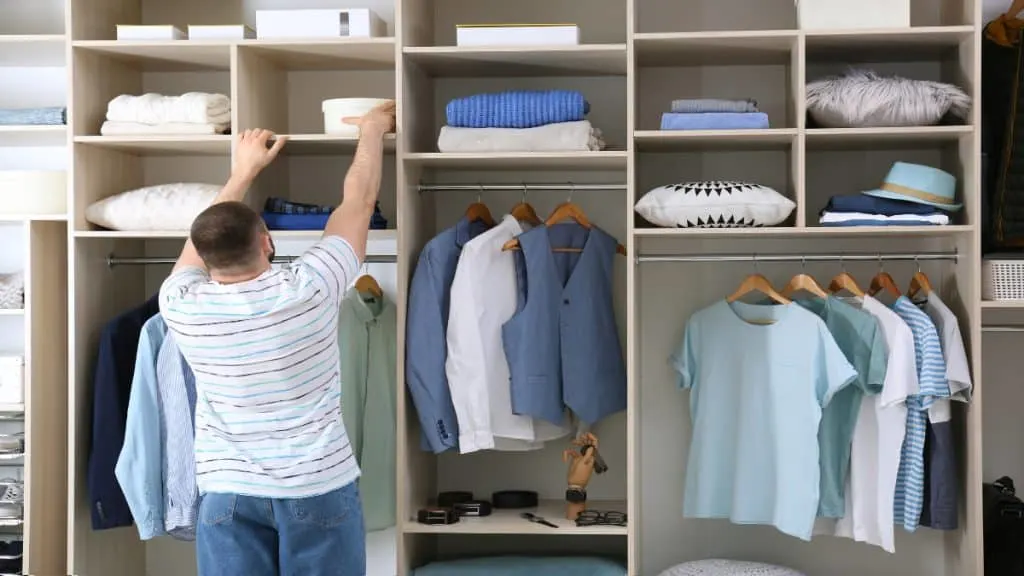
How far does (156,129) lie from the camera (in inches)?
150

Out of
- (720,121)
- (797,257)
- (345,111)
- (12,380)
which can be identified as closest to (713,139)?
(720,121)

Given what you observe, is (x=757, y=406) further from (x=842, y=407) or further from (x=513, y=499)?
(x=513, y=499)

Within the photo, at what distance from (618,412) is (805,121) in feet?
3.64

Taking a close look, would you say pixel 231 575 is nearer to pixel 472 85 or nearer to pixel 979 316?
pixel 472 85

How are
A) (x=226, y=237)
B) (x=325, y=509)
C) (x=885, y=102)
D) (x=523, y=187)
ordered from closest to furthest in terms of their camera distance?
1. (x=226, y=237)
2. (x=325, y=509)
3. (x=885, y=102)
4. (x=523, y=187)

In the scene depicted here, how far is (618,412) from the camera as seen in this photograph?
4.04 m

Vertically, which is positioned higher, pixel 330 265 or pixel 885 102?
pixel 885 102

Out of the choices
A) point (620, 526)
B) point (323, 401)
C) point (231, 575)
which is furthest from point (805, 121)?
point (231, 575)

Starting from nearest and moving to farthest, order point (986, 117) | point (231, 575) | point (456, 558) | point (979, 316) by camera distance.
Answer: point (231, 575) < point (979, 316) < point (986, 117) < point (456, 558)

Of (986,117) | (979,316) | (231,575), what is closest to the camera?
(231,575)

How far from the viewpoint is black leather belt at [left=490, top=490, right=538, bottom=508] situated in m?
4.02

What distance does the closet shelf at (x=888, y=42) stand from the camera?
11.8ft

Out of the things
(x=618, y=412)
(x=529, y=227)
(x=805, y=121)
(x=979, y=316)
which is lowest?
(x=618, y=412)

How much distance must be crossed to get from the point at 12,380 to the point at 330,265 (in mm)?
1392
